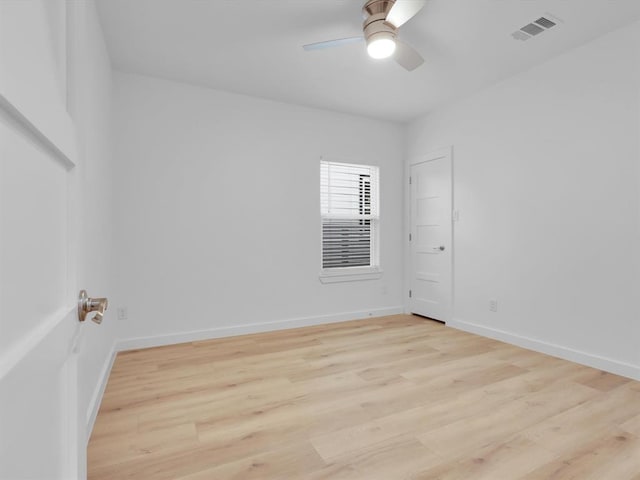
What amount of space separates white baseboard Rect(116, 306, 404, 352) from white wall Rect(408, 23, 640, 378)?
1205 millimetres

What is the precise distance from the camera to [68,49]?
2.37 ft

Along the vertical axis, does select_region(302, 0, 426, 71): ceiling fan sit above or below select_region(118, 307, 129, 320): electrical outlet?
above

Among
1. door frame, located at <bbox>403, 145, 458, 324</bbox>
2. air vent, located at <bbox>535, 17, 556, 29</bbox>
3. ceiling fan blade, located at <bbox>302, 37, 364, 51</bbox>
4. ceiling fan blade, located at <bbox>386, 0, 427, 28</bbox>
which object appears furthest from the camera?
door frame, located at <bbox>403, 145, 458, 324</bbox>

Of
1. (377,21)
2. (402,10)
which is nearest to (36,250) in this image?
(402,10)

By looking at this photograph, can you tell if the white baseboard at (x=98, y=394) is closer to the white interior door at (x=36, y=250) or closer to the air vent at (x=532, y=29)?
the white interior door at (x=36, y=250)

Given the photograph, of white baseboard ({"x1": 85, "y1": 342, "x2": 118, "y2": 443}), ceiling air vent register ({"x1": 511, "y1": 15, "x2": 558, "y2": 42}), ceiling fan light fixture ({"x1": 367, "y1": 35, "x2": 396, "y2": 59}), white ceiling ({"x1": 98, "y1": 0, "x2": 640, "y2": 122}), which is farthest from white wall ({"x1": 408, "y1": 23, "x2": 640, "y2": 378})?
white baseboard ({"x1": 85, "y1": 342, "x2": 118, "y2": 443})

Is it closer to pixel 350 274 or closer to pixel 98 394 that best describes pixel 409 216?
pixel 350 274

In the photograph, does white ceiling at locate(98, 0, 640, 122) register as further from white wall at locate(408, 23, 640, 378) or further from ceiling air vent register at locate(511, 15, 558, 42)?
white wall at locate(408, 23, 640, 378)

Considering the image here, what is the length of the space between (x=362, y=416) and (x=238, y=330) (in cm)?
203

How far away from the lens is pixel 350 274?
4.41 m

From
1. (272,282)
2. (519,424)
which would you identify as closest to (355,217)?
(272,282)

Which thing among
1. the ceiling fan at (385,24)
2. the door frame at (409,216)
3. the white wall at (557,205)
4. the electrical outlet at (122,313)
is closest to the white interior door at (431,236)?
the door frame at (409,216)

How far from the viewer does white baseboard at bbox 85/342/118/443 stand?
1838mm

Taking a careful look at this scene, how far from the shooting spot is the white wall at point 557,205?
8.61ft
